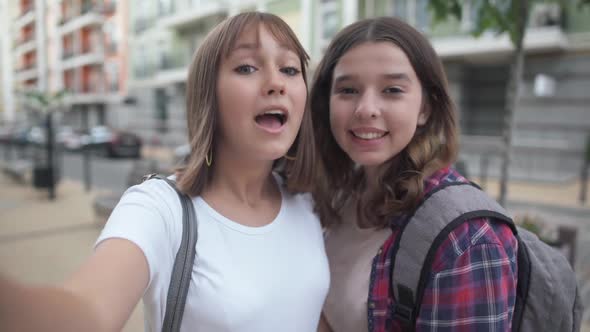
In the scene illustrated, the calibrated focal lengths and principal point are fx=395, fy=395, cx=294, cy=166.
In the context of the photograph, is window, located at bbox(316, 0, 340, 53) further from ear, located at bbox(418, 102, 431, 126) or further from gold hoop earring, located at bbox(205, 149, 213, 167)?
gold hoop earring, located at bbox(205, 149, 213, 167)

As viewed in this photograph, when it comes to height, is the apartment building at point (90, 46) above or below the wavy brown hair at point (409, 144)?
above

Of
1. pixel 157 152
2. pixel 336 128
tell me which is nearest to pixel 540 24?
pixel 336 128

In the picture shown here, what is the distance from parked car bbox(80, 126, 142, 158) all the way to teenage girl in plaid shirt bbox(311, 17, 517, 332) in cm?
1456

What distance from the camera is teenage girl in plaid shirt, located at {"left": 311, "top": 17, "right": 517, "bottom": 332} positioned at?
3.13 feet

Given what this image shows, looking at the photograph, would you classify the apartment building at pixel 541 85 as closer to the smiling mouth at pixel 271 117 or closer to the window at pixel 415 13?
the window at pixel 415 13

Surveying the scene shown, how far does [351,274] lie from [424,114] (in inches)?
22.7

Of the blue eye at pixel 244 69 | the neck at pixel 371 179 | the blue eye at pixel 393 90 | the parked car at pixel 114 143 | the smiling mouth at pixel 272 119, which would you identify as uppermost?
the blue eye at pixel 244 69

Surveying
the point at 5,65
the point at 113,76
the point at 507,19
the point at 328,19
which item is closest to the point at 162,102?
the point at 328,19

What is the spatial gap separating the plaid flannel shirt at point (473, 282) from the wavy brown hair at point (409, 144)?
0.20 metres

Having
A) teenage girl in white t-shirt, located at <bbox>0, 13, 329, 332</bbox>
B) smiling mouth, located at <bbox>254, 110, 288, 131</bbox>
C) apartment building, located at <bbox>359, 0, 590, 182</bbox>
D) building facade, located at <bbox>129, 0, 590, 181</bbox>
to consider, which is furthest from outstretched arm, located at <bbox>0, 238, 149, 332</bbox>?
apartment building, located at <bbox>359, 0, 590, 182</bbox>

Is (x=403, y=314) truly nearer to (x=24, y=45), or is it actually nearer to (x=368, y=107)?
(x=368, y=107)

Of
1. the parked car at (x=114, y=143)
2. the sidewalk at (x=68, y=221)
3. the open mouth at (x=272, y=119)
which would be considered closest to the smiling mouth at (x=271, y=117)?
the open mouth at (x=272, y=119)

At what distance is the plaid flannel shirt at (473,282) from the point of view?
3.10ft

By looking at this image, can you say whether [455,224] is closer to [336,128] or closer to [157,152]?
[336,128]
